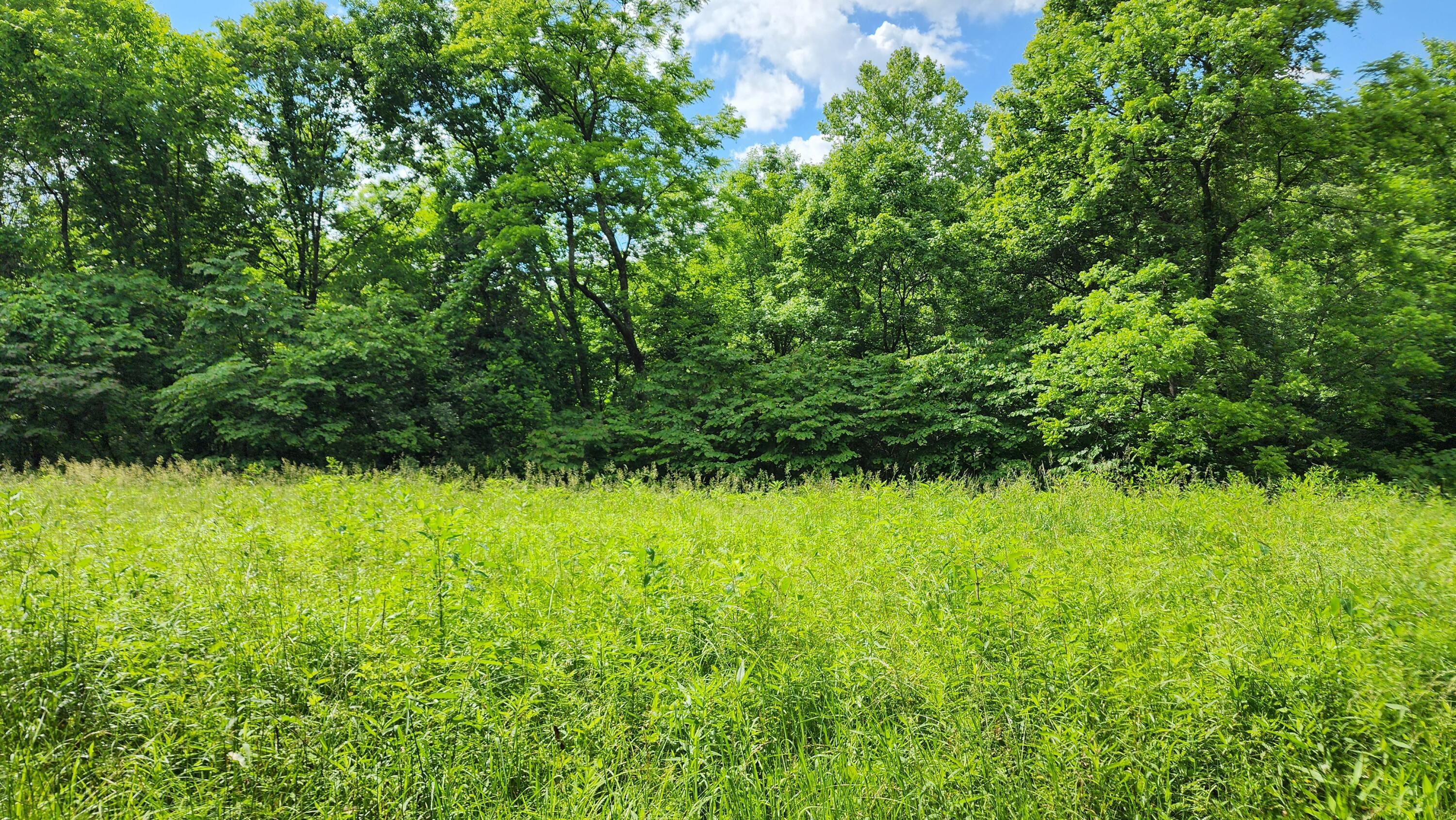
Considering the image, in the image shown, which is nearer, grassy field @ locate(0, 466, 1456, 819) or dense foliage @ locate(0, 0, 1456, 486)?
grassy field @ locate(0, 466, 1456, 819)

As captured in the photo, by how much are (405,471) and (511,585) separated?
311 inches

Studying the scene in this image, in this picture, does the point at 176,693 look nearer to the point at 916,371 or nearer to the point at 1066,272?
the point at 916,371

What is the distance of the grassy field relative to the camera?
7.37ft

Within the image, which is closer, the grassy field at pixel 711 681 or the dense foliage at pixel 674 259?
the grassy field at pixel 711 681

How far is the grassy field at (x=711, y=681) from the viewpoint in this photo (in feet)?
7.37

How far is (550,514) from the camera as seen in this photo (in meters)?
6.31

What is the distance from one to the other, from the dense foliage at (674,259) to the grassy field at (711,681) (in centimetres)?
872

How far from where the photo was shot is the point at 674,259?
17359 mm

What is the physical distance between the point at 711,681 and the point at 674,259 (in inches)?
627

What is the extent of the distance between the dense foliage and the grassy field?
8715mm

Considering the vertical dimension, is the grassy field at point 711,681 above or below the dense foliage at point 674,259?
below

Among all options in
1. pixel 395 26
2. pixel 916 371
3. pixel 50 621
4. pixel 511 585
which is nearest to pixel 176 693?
pixel 50 621

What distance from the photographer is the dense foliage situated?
11.0m

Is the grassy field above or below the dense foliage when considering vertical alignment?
below
